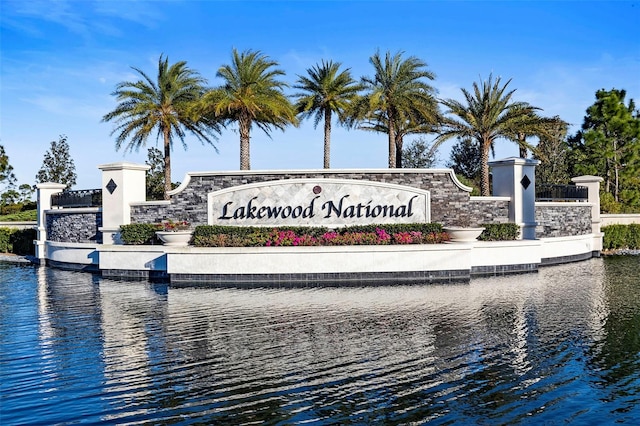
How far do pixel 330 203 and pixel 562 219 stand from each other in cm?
1046

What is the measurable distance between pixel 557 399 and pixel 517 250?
13.1 meters

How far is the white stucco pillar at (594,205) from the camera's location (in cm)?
2539

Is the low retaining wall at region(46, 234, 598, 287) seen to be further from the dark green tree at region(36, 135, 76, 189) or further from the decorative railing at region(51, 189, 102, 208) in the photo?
the dark green tree at region(36, 135, 76, 189)

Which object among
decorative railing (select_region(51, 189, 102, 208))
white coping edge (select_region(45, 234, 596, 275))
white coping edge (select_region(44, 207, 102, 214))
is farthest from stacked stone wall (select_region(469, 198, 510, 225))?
decorative railing (select_region(51, 189, 102, 208))

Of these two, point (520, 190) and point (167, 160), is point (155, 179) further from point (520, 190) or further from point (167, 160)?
point (520, 190)

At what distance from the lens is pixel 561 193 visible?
963 inches

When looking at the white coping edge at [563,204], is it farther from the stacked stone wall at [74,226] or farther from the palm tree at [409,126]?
the stacked stone wall at [74,226]

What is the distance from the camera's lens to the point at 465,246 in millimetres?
17828

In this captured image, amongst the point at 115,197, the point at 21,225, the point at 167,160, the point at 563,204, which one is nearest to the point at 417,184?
the point at 563,204

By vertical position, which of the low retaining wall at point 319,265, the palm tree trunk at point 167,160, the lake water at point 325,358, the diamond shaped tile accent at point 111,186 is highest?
the palm tree trunk at point 167,160

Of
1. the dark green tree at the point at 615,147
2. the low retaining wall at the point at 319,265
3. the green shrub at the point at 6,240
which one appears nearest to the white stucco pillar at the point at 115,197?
the low retaining wall at the point at 319,265

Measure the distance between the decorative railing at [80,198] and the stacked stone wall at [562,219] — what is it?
1875 centimetres

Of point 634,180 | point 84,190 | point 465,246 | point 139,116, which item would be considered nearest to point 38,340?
point 465,246

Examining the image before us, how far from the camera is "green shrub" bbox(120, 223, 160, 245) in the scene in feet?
70.1
